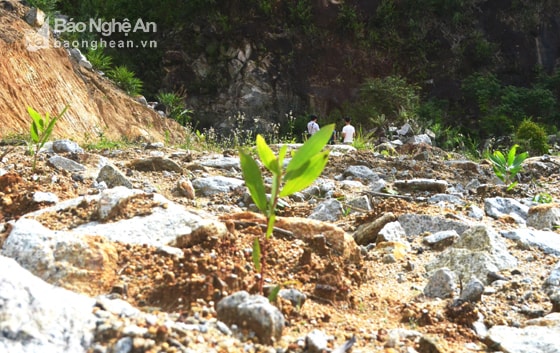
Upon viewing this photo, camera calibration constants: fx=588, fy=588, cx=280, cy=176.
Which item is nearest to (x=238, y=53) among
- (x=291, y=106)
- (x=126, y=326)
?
(x=291, y=106)

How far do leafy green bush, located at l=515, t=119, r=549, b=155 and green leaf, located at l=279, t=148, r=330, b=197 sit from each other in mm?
10562

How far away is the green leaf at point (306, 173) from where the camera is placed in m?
1.78

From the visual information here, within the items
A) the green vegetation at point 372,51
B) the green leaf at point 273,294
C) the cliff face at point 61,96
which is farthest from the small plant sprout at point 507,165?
the green vegetation at point 372,51

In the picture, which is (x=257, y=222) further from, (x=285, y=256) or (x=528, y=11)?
(x=528, y=11)

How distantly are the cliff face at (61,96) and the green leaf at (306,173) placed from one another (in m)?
5.47

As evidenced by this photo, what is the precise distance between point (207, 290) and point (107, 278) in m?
0.31

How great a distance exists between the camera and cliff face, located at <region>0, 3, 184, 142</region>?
738 centimetres

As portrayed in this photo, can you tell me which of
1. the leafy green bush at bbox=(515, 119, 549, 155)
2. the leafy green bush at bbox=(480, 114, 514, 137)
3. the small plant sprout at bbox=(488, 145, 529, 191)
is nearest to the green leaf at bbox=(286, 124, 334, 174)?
the small plant sprout at bbox=(488, 145, 529, 191)

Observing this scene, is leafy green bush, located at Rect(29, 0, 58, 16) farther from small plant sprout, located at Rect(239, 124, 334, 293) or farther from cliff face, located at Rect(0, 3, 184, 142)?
small plant sprout, located at Rect(239, 124, 334, 293)

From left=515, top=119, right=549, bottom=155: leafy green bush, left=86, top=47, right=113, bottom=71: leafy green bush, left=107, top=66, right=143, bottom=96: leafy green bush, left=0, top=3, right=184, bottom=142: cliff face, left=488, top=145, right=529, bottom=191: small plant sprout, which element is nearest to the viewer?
left=488, top=145, right=529, bottom=191: small plant sprout

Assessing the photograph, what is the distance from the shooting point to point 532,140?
1180cm

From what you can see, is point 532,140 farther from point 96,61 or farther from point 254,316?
point 254,316

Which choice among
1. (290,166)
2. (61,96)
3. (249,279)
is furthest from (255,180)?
(61,96)

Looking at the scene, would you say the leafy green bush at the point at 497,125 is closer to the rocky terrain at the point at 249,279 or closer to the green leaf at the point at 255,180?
the rocky terrain at the point at 249,279
